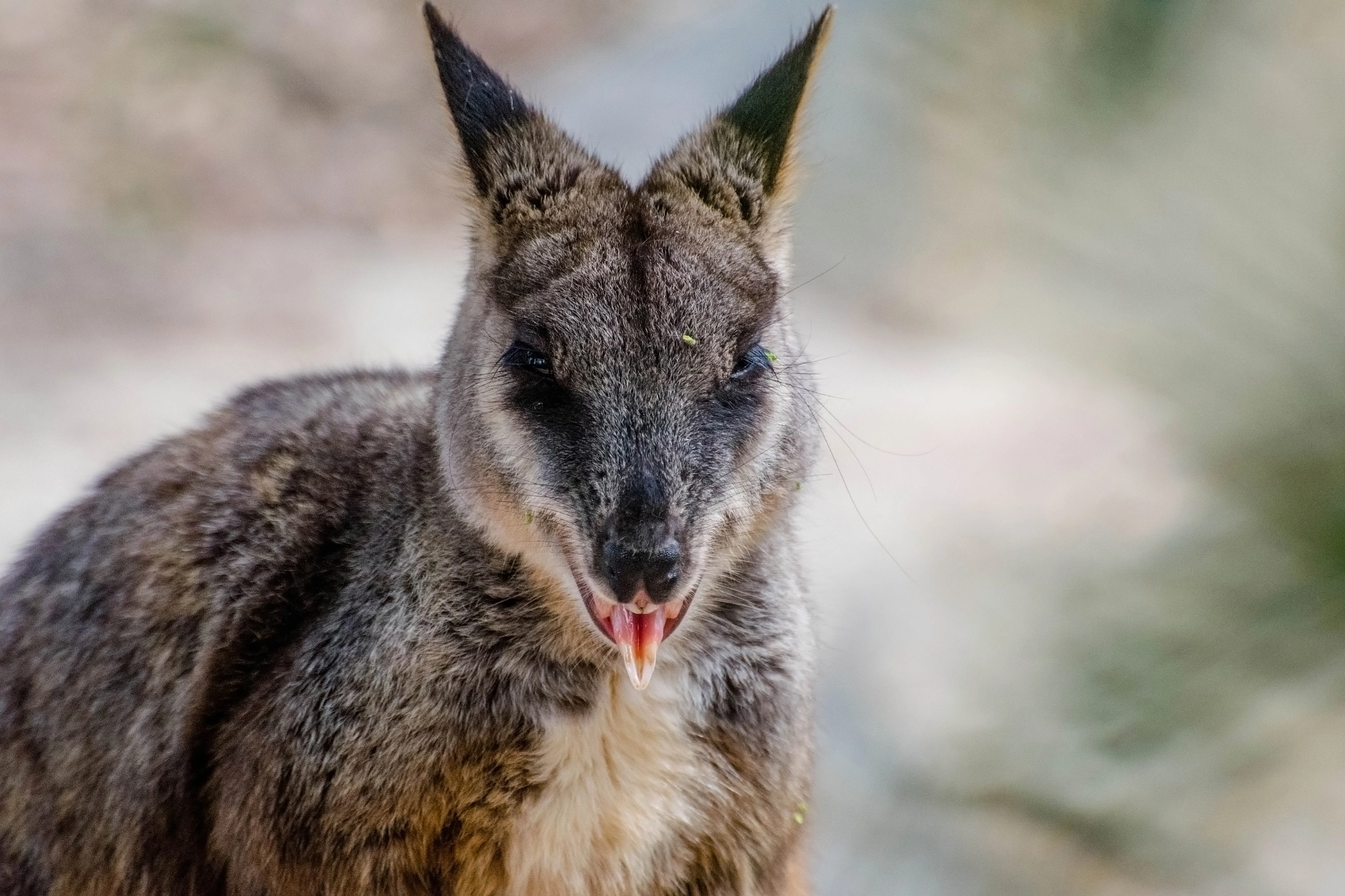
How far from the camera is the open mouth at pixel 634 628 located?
3.00 meters

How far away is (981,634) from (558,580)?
4.59ft

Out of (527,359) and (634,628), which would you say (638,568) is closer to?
(634,628)

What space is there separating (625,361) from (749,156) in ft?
2.70

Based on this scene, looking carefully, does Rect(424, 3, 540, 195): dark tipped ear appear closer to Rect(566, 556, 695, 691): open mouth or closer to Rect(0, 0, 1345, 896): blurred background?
Rect(0, 0, 1345, 896): blurred background

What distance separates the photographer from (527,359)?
321 cm

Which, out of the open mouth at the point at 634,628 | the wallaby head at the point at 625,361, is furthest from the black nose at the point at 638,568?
the open mouth at the point at 634,628

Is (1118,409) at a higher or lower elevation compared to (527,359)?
lower

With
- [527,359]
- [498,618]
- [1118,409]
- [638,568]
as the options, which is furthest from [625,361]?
[1118,409]

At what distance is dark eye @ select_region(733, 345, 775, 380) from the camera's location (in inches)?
127

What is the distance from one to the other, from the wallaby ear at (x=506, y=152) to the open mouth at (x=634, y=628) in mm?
976

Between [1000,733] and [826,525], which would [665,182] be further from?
[826,525]

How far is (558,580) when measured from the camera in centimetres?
326

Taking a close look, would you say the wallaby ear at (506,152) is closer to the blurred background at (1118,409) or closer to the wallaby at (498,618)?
the wallaby at (498,618)

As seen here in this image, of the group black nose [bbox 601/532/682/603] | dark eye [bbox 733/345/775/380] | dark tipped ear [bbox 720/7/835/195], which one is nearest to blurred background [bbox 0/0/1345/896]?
dark tipped ear [bbox 720/7/835/195]
